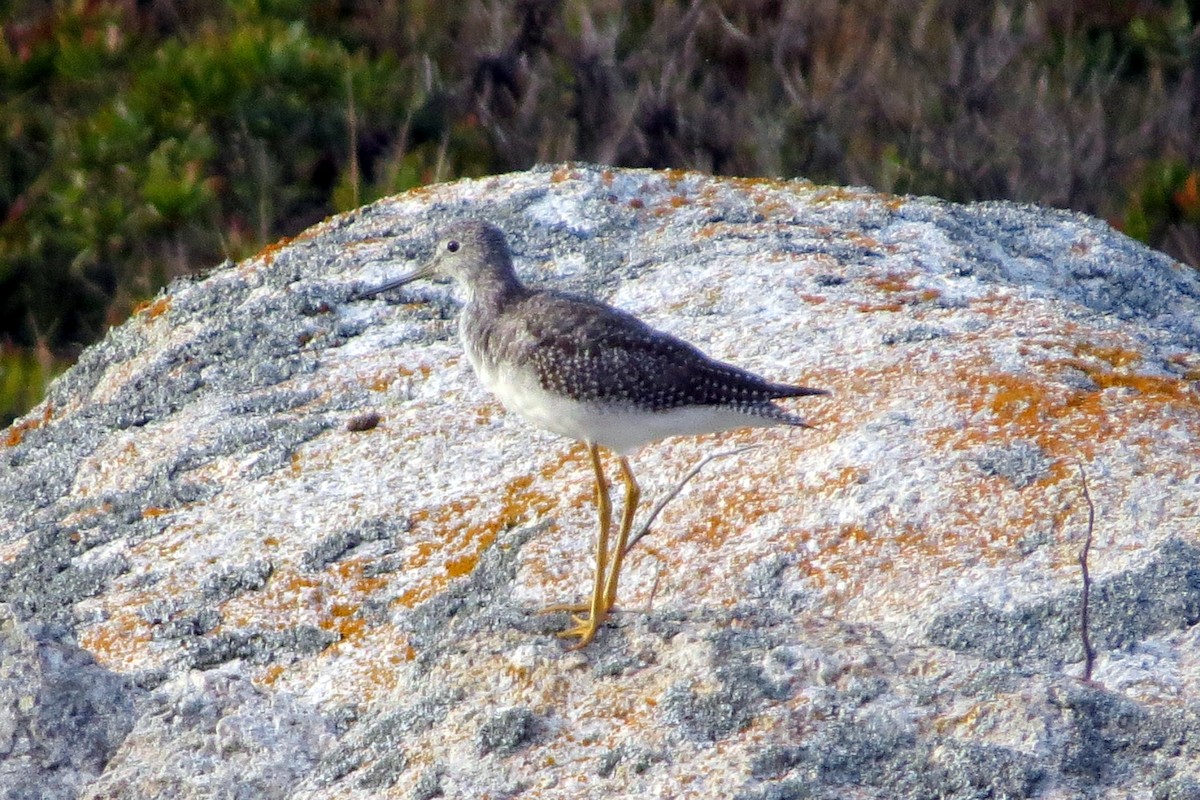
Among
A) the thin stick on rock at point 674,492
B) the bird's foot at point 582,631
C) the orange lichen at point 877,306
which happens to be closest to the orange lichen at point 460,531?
the thin stick on rock at point 674,492

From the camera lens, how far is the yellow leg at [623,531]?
3992mm

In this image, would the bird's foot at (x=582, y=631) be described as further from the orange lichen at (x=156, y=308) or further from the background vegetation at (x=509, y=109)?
the background vegetation at (x=509, y=109)

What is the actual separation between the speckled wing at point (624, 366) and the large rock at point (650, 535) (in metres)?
0.32

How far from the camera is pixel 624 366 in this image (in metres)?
4.34

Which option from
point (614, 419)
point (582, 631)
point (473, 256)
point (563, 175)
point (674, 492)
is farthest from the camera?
point (563, 175)

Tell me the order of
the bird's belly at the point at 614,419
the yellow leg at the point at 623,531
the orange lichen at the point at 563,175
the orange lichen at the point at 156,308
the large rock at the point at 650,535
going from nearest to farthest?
the large rock at the point at 650,535
the yellow leg at the point at 623,531
the bird's belly at the point at 614,419
the orange lichen at the point at 156,308
the orange lichen at the point at 563,175

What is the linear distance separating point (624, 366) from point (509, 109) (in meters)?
6.44

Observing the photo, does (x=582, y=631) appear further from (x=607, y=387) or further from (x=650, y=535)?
(x=607, y=387)

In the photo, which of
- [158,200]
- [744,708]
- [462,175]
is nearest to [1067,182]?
[462,175]

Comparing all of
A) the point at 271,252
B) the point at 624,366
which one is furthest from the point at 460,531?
the point at 271,252

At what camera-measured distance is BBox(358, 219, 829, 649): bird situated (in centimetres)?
418

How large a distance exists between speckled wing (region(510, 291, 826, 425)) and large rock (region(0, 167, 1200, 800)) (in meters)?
0.32

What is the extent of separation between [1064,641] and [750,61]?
8.13 m

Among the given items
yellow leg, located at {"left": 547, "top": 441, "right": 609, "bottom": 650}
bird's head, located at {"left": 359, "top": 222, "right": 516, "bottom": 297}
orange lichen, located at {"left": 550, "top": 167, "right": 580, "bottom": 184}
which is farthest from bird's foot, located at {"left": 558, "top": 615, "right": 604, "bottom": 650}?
orange lichen, located at {"left": 550, "top": 167, "right": 580, "bottom": 184}
